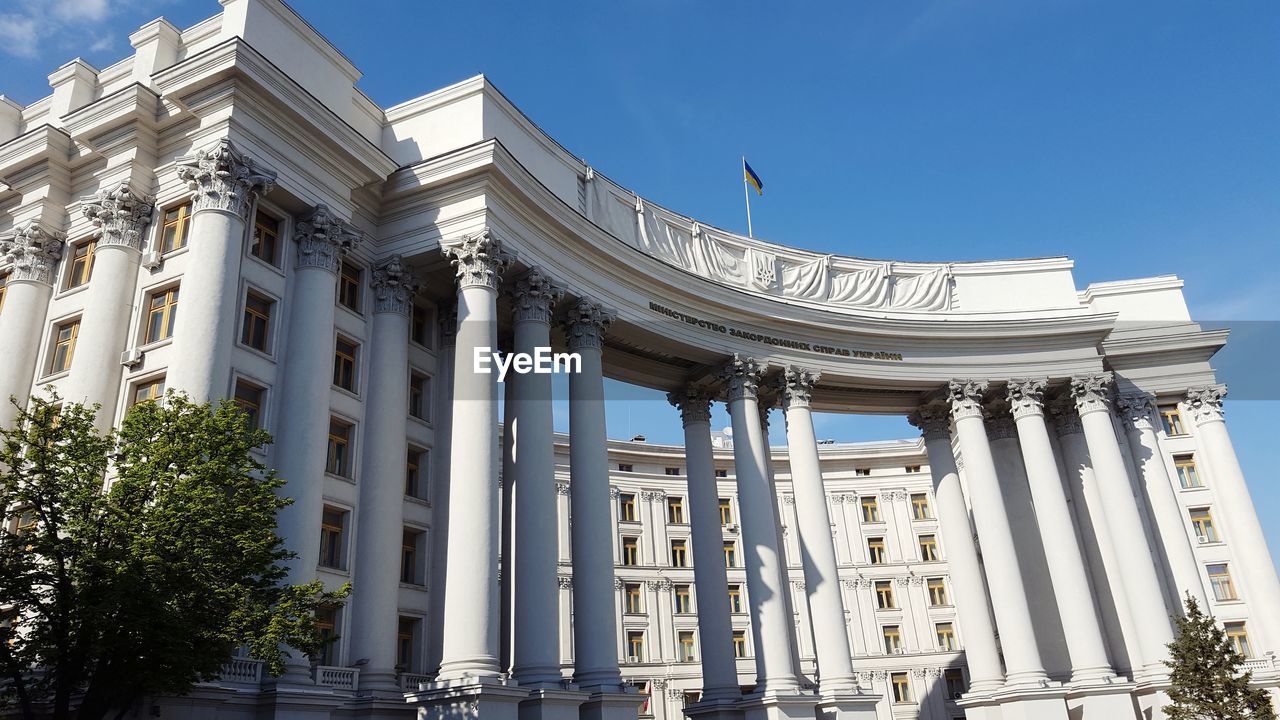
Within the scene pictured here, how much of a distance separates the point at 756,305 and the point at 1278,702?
94.1 feet

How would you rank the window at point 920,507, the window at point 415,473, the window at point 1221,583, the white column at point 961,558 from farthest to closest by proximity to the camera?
the window at point 920,507 → the window at point 1221,583 → the white column at point 961,558 → the window at point 415,473

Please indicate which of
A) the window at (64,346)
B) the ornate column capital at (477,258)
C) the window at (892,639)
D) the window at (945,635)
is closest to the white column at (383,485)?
the ornate column capital at (477,258)

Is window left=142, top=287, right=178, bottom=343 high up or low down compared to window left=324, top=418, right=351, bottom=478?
up

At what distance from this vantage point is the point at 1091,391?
1834 inches

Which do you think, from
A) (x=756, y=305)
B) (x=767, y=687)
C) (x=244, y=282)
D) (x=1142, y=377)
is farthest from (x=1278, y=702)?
(x=244, y=282)

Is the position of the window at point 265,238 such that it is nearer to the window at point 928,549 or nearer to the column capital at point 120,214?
the column capital at point 120,214

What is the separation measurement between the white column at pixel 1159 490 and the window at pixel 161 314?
44.4 metres

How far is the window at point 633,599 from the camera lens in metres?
71.0

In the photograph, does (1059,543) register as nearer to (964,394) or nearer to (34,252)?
(964,394)

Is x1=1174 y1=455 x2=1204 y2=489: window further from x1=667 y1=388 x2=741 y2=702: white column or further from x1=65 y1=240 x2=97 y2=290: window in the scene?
x1=65 y1=240 x2=97 y2=290: window

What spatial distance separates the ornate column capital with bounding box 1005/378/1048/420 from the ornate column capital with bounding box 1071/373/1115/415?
1513mm

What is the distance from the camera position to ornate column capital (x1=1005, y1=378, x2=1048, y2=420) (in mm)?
46188

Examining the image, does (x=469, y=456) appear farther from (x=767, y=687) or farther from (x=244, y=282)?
(x=767, y=687)

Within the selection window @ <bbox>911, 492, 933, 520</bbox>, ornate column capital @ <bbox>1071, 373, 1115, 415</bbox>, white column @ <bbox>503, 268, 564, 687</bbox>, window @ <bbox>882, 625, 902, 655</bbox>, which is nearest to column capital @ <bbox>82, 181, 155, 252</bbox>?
white column @ <bbox>503, 268, 564, 687</bbox>
